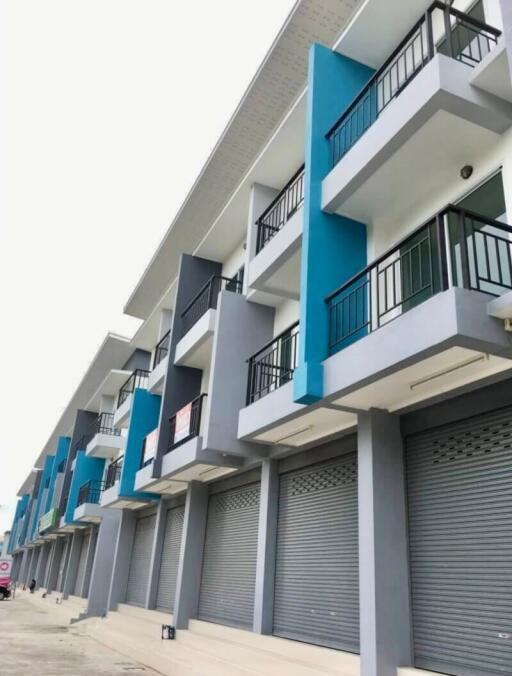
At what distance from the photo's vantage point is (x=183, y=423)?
12.5 meters

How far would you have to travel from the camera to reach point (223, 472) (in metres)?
12.1

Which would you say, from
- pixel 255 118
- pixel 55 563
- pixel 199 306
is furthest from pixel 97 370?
pixel 255 118

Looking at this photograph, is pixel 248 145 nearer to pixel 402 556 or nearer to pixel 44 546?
pixel 402 556

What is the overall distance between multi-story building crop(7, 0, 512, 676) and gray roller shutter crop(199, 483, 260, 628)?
0.06 m

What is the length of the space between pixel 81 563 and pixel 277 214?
21011 millimetres

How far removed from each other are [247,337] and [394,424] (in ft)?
16.1

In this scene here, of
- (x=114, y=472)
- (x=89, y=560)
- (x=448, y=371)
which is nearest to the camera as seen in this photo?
(x=448, y=371)

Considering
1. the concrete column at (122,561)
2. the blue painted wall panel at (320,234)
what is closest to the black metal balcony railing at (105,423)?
the concrete column at (122,561)

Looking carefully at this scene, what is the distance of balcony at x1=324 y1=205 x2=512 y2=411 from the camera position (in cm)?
522

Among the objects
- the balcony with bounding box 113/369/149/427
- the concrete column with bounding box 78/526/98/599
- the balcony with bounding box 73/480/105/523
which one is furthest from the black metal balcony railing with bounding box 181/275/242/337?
the concrete column with bounding box 78/526/98/599

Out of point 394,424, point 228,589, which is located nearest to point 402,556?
point 394,424

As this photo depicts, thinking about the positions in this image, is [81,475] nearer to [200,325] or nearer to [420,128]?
[200,325]

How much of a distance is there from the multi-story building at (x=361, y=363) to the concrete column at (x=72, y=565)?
13.5 metres

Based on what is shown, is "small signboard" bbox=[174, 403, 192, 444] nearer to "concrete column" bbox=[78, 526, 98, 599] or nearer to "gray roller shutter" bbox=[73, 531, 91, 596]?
"concrete column" bbox=[78, 526, 98, 599]
